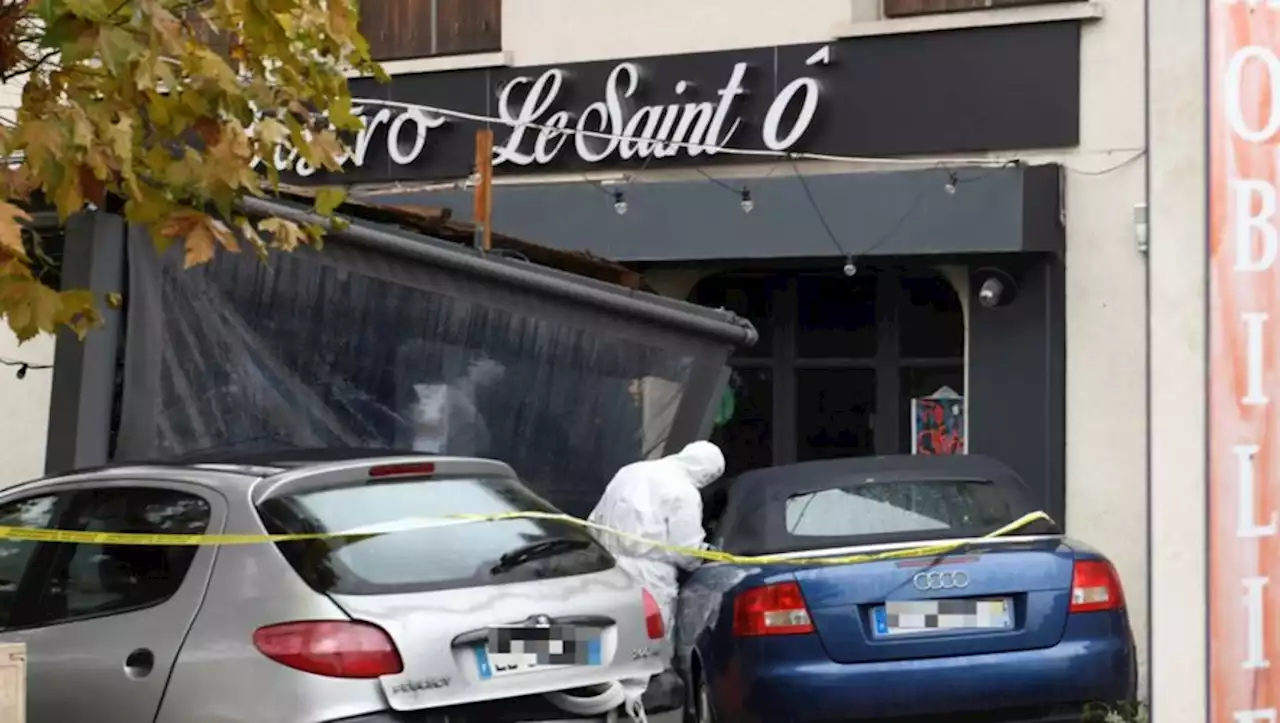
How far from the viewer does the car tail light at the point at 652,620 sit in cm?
646

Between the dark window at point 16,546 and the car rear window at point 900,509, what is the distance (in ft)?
10.6

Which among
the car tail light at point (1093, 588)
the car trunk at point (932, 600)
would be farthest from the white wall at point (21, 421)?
the car tail light at point (1093, 588)

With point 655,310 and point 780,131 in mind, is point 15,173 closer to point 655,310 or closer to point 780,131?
point 655,310

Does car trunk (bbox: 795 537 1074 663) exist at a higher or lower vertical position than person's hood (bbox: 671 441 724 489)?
lower

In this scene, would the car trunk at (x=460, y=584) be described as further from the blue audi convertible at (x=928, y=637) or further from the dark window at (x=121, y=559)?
the blue audi convertible at (x=928, y=637)

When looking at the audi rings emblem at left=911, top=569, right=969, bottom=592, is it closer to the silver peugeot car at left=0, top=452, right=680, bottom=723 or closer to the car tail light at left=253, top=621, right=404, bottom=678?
the silver peugeot car at left=0, top=452, right=680, bottom=723

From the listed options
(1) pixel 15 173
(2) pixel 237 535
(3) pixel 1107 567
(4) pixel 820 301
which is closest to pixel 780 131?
(4) pixel 820 301

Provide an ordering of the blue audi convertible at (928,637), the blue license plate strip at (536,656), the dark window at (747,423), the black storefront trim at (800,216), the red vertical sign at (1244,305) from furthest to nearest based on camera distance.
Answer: the dark window at (747,423), the black storefront trim at (800,216), the blue audi convertible at (928,637), the blue license plate strip at (536,656), the red vertical sign at (1244,305)

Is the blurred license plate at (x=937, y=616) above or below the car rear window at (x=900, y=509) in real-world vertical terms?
below

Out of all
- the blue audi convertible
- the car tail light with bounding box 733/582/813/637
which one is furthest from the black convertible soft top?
the car tail light with bounding box 733/582/813/637

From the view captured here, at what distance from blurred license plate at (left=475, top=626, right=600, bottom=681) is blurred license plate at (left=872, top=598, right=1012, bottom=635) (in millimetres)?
1829

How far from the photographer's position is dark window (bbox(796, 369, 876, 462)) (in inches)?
539

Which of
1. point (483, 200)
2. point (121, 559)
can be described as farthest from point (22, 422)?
point (121, 559)

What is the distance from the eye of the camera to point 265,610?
224 inches
